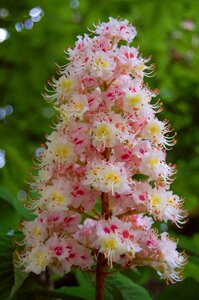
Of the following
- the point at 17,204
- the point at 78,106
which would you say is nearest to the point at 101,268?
the point at 78,106

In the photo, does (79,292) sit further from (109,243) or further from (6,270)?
A: (109,243)

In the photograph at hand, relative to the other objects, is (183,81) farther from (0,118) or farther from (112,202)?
(112,202)

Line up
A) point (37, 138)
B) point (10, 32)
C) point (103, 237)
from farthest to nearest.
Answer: point (37, 138), point (10, 32), point (103, 237)

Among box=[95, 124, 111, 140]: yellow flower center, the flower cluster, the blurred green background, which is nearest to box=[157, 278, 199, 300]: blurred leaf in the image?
the flower cluster

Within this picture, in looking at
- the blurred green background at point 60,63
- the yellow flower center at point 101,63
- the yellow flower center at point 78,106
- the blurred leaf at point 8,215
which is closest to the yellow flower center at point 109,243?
the yellow flower center at point 78,106

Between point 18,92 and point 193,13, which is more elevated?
point 193,13

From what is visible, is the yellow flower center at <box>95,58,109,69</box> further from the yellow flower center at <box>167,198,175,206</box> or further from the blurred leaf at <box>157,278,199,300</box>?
the blurred leaf at <box>157,278,199,300</box>

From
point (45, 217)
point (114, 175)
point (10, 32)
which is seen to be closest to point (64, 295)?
point (45, 217)
